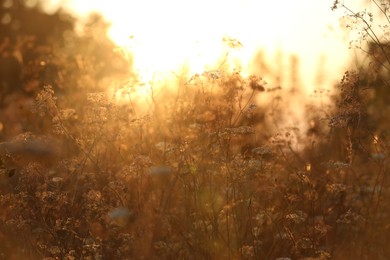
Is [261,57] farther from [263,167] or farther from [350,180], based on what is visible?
[263,167]

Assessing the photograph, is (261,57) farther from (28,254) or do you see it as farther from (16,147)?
(28,254)

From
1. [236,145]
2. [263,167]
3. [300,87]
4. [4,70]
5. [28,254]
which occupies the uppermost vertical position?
[4,70]

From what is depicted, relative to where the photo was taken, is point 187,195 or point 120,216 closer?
point 120,216

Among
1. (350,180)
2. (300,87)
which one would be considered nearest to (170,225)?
(350,180)

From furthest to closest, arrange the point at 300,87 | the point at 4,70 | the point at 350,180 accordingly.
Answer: the point at 4,70, the point at 300,87, the point at 350,180

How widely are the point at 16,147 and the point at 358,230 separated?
13.3 ft

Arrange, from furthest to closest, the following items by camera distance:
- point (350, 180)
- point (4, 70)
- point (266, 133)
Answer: point (4, 70) < point (266, 133) < point (350, 180)

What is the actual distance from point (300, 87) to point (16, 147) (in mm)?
5559

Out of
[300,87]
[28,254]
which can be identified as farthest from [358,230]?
[300,87]

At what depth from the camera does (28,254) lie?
23.5 ft

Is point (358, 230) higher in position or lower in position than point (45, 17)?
lower

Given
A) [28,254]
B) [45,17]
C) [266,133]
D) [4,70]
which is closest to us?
[28,254]

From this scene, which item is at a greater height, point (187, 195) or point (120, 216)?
point (187, 195)

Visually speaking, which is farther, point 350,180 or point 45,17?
point 45,17
